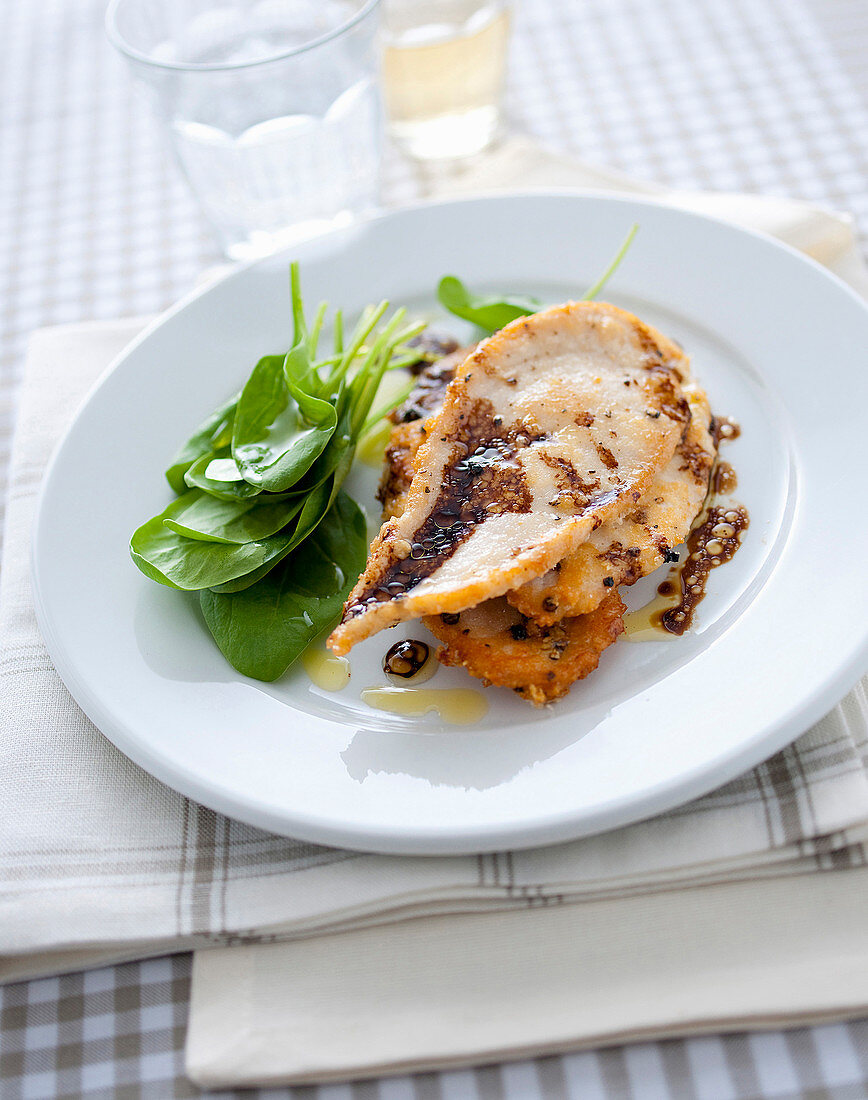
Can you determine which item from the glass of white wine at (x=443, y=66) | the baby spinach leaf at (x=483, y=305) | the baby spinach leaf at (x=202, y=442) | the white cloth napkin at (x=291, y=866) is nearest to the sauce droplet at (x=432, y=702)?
the white cloth napkin at (x=291, y=866)

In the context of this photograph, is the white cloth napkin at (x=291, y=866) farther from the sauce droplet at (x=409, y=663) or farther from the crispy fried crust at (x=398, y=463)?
the crispy fried crust at (x=398, y=463)

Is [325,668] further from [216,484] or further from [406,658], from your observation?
[216,484]

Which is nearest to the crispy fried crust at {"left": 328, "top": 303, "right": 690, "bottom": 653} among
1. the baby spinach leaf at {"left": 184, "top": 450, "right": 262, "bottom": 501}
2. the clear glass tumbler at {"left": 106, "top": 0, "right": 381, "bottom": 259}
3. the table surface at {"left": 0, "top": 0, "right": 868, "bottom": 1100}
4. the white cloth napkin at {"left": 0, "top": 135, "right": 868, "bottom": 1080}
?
the baby spinach leaf at {"left": 184, "top": 450, "right": 262, "bottom": 501}

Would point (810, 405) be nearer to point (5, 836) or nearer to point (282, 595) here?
point (282, 595)

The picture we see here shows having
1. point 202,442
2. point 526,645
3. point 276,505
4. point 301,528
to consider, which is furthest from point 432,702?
point 202,442

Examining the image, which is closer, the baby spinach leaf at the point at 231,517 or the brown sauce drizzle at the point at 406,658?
the brown sauce drizzle at the point at 406,658

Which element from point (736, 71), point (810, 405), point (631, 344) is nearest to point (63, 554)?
point (631, 344)
